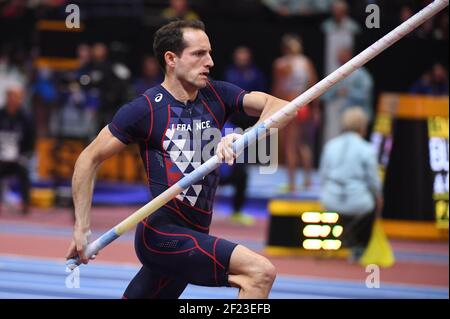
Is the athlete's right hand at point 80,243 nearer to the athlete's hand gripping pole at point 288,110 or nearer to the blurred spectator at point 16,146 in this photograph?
the athlete's hand gripping pole at point 288,110

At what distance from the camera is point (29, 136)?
15.3m

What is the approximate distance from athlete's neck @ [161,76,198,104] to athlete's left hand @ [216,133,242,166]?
19.5 inches

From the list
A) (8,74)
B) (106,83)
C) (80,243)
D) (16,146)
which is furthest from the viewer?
(8,74)

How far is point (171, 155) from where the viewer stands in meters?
6.16

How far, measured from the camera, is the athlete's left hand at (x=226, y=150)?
575 cm

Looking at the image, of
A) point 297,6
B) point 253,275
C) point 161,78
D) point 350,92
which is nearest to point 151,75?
point 161,78

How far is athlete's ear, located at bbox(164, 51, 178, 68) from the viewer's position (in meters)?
6.26

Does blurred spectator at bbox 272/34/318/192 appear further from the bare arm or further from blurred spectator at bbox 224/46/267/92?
the bare arm

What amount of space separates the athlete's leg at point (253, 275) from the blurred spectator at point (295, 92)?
9586 mm

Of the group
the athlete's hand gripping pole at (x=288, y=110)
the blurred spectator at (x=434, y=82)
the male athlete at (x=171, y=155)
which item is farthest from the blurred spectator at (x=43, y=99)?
the athlete's hand gripping pole at (x=288, y=110)

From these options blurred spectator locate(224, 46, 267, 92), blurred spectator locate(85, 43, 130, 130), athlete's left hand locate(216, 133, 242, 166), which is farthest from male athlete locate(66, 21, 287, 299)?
blurred spectator locate(224, 46, 267, 92)

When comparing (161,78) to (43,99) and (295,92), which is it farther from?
(43,99)

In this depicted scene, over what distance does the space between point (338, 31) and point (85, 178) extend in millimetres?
11257
